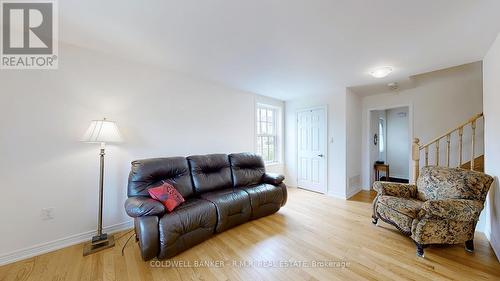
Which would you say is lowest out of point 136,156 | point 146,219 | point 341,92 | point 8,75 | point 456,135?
point 146,219

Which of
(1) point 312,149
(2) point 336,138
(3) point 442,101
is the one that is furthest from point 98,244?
(3) point 442,101

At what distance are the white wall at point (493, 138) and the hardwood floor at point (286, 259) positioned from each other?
216 millimetres

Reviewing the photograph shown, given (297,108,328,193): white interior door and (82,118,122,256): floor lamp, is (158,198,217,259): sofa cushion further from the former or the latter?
→ (297,108,328,193): white interior door

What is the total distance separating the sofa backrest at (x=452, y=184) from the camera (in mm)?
1934

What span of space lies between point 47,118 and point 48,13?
1016 millimetres

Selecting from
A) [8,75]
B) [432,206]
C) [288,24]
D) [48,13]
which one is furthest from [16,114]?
[432,206]

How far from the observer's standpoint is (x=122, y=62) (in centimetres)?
242

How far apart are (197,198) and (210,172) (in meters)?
0.50

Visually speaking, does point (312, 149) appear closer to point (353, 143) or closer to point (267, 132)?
point (353, 143)

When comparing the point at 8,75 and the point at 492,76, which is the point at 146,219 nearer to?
the point at 8,75

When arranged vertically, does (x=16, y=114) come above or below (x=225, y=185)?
above
